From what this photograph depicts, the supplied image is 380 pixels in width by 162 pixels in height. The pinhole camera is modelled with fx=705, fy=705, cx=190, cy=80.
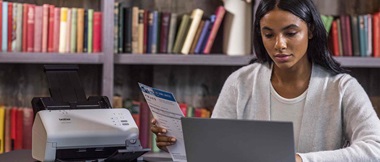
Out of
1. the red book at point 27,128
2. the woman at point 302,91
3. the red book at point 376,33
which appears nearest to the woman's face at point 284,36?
the woman at point 302,91

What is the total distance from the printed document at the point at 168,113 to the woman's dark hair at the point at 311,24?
476mm

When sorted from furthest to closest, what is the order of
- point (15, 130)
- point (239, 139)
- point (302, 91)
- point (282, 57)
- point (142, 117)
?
1. point (142, 117)
2. point (15, 130)
3. point (302, 91)
4. point (282, 57)
5. point (239, 139)

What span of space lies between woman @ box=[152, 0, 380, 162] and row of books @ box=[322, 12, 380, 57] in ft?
4.33

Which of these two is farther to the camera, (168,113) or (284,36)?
(284,36)

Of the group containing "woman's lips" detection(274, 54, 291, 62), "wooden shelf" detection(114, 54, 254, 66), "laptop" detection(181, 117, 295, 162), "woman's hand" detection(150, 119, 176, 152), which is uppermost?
"woman's lips" detection(274, 54, 291, 62)

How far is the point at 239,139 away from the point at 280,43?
58cm

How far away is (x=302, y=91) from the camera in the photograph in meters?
2.30

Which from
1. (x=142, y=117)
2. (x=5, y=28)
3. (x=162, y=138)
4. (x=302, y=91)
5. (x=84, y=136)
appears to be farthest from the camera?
(x=142, y=117)

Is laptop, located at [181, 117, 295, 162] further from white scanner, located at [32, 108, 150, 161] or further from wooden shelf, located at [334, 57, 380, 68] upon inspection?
wooden shelf, located at [334, 57, 380, 68]

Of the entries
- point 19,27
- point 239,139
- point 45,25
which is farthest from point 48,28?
point 239,139

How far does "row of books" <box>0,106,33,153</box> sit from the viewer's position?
3439 mm

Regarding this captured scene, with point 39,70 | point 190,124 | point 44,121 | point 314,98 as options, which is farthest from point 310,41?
point 39,70

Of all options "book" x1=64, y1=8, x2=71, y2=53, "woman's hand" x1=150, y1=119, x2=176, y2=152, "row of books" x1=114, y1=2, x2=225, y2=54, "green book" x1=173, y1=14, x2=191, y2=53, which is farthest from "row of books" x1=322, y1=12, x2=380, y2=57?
"woman's hand" x1=150, y1=119, x2=176, y2=152

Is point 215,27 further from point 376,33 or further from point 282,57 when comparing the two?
point 282,57
